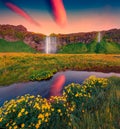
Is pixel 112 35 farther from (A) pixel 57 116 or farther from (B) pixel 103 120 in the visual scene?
(A) pixel 57 116

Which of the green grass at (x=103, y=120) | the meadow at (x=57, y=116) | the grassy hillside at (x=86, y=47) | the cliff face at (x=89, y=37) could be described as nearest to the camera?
the green grass at (x=103, y=120)

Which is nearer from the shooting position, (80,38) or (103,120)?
(103,120)

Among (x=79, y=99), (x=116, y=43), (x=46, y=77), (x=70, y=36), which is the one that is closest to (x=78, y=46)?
(x=70, y=36)

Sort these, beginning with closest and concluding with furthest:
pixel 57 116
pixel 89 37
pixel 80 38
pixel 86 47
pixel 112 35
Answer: pixel 57 116 → pixel 86 47 → pixel 80 38 → pixel 89 37 → pixel 112 35

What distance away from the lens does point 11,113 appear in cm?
646

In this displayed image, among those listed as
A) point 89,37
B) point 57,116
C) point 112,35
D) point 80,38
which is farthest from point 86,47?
point 57,116

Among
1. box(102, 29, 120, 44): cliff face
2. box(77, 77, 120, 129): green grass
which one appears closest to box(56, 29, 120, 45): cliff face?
box(102, 29, 120, 44): cliff face

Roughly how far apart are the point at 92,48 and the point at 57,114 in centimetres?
16137

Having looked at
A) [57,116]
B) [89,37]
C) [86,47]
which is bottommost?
[57,116]

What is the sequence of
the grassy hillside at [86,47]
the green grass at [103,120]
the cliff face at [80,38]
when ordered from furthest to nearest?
the cliff face at [80,38]
the grassy hillside at [86,47]
the green grass at [103,120]

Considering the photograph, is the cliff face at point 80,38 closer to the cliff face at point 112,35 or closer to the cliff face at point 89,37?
the cliff face at point 89,37

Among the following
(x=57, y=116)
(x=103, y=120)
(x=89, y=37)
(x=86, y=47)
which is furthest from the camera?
(x=89, y=37)

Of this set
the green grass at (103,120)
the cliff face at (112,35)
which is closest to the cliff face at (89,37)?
the cliff face at (112,35)

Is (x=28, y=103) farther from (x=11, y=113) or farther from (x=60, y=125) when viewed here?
(x=60, y=125)
